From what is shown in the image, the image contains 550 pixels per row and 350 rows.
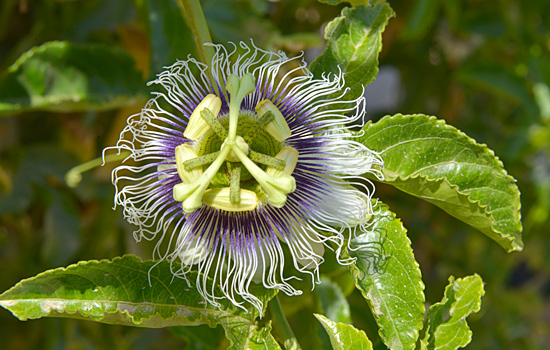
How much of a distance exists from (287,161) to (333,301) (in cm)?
31

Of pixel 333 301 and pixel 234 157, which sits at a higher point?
pixel 234 157

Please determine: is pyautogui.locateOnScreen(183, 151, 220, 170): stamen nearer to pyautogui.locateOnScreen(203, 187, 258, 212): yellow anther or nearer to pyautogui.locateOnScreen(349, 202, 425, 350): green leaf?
pyautogui.locateOnScreen(203, 187, 258, 212): yellow anther

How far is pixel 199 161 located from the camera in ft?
2.23

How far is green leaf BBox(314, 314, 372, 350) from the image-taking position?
0.66 meters

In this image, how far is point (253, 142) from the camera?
78cm

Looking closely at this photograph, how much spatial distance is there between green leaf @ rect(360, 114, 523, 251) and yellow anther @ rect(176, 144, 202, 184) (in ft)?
0.68

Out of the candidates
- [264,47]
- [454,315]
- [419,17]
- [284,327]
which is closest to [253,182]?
[284,327]

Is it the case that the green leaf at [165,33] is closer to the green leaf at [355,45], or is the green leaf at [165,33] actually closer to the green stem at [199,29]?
the green stem at [199,29]

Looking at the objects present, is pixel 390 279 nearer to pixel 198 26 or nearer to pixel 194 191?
pixel 194 191

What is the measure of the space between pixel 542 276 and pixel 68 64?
98.7 inches

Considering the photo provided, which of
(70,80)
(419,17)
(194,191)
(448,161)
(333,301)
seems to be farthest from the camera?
(419,17)

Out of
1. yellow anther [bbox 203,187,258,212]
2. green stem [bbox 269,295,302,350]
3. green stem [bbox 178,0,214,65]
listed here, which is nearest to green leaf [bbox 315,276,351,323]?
green stem [bbox 269,295,302,350]

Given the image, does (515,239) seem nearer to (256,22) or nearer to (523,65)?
(256,22)

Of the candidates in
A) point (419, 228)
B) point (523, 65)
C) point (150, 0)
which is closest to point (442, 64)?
point (523, 65)
